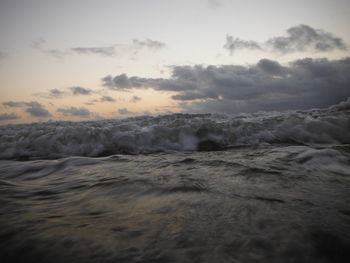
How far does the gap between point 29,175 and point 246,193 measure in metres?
2.87

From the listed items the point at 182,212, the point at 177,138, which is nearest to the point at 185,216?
the point at 182,212

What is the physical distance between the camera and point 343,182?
2.02m

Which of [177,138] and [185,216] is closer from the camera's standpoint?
[185,216]

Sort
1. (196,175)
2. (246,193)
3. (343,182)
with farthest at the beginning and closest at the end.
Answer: (196,175) → (343,182) → (246,193)

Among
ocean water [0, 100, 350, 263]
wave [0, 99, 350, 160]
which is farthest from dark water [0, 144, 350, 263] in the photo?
wave [0, 99, 350, 160]

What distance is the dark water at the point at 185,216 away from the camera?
1.03m

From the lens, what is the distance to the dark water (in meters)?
1.03

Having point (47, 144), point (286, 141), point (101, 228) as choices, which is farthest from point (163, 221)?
point (47, 144)

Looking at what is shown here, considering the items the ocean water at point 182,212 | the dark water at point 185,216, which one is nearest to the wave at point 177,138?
the ocean water at point 182,212

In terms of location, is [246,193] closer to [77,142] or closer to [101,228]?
[101,228]

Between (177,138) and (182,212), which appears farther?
(177,138)

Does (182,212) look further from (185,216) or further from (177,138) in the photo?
(177,138)

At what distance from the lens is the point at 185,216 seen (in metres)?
1.41

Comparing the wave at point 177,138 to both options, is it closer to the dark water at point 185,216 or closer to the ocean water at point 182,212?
the ocean water at point 182,212
